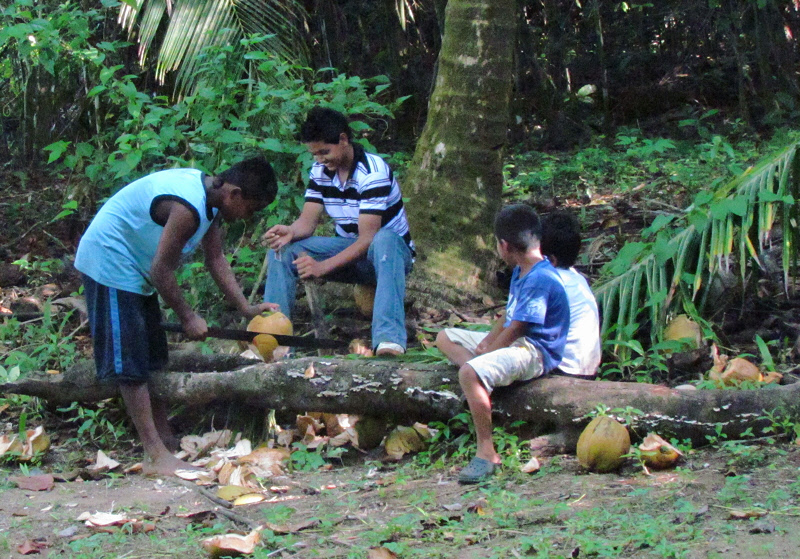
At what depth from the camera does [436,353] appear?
4.02m

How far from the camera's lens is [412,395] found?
148 inches

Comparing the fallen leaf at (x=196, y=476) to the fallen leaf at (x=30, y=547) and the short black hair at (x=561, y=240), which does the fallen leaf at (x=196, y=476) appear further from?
the short black hair at (x=561, y=240)

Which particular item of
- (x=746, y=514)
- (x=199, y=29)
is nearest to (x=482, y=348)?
(x=746, y=514)

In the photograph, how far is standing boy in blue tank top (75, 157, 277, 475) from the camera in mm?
3729

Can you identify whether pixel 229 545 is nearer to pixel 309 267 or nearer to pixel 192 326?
pixel 192 326

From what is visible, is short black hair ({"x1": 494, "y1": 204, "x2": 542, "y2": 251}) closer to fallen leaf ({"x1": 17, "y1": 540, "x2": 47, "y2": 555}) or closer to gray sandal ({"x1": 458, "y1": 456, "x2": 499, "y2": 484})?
gray sandal ({"x1": 458, "y1": 456, "x2": 499, "y2": 484})

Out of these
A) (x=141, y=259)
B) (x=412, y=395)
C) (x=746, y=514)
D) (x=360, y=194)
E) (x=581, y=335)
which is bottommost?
(x=746, y=514)

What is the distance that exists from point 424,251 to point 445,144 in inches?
26.5

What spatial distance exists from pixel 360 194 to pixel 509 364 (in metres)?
1.41

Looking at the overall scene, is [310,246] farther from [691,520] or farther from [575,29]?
[575,29]

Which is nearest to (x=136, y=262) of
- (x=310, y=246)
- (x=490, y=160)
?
(x=310, y=246)

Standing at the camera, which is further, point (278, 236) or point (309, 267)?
point (278, 236)

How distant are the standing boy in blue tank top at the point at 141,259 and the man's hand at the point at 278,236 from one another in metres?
0.62

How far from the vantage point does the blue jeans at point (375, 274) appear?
4172mm
